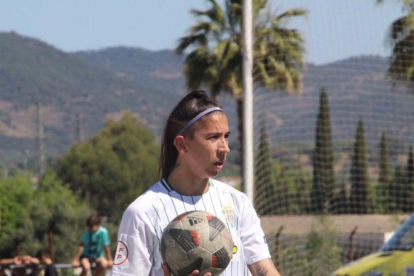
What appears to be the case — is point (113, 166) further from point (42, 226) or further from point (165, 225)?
point (165, 225)

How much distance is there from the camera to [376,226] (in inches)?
526

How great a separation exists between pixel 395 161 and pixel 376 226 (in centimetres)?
156

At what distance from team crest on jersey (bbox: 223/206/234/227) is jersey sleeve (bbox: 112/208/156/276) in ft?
0.97

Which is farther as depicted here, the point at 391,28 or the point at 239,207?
the point at 391,28

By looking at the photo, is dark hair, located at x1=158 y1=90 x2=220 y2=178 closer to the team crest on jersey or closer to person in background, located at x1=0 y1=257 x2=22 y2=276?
the team crest on jersey

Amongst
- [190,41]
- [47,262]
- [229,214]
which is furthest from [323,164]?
[190,41]

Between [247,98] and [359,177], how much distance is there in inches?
132

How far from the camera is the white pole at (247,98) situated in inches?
350

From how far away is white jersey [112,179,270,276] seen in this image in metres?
3.87

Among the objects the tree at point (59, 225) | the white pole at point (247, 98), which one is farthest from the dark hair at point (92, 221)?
the tree at point (59, 225)

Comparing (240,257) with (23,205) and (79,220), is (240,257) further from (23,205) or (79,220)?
(23,205)

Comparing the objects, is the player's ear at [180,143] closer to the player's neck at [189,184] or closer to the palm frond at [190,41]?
the player's neck at [189,184]

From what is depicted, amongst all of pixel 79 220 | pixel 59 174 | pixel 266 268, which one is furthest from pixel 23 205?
pixel 266 268

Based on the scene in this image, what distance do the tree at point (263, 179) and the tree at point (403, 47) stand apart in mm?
1622
